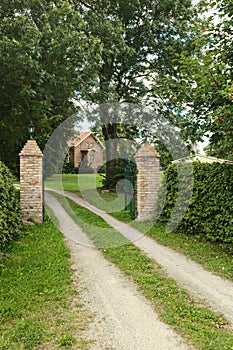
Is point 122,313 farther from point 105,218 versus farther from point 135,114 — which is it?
point 135,114

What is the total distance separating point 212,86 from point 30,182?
17.4 feet

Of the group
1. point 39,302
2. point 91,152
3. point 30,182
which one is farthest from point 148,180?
Result: point 91,152

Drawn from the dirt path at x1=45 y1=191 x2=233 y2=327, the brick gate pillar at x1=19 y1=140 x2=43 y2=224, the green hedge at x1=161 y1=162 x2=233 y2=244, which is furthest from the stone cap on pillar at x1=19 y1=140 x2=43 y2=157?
the green hedge at x1=161 y1=162 x2=233 y2=244

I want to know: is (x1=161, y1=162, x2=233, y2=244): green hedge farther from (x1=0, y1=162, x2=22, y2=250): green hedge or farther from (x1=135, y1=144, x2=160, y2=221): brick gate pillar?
(x1=0, y1=162, x2=22, y2=250): green hedge

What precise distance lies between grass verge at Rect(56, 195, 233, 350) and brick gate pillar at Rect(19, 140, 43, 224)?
2614mm

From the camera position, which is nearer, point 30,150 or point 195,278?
point 195,278

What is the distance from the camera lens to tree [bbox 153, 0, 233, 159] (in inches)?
187

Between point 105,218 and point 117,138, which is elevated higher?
point 117,138

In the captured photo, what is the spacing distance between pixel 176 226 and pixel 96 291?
4.21 m

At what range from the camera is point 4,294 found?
375 cm

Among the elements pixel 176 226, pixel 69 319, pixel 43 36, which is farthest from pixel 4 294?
pixel 43 36

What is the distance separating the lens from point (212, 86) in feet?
15.9

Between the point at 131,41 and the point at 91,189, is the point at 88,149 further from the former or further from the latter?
the point at 131,41

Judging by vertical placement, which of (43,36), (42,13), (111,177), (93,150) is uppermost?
(42,13)
